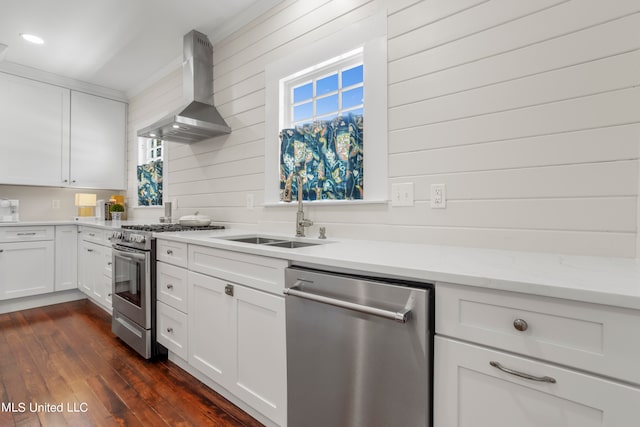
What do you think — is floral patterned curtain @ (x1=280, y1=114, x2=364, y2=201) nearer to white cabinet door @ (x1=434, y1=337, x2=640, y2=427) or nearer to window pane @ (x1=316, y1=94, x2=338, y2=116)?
window pane @ (x1=316, y1=94, x2=338, y2=116)

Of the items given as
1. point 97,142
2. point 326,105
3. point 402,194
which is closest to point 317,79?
point 326,105

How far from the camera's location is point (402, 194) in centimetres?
171

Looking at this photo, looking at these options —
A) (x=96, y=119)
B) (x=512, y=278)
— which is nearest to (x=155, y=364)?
(x=512, y=278)

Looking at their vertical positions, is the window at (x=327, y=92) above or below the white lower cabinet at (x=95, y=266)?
above

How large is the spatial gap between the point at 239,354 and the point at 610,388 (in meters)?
1.48

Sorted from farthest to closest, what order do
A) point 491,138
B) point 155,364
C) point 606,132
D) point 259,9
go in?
point 259,9 < point 155,364 < point 491,138 < point 606,132

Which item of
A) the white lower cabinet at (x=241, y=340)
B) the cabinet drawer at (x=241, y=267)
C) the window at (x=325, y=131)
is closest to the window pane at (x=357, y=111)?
the window at (x=325, y=131)

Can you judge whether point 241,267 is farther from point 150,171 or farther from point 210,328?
point 150,171

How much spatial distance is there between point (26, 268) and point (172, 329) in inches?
99.3

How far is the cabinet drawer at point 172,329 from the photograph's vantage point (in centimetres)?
205

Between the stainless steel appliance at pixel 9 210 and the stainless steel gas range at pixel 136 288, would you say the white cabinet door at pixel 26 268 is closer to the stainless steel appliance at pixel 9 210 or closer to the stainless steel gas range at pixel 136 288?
the stainless steel appliance at pixel 9 210

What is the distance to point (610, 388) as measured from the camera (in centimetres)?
72

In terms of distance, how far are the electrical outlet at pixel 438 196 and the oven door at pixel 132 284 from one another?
2000mm

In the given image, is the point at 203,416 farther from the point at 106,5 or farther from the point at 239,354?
the point at 106,5
